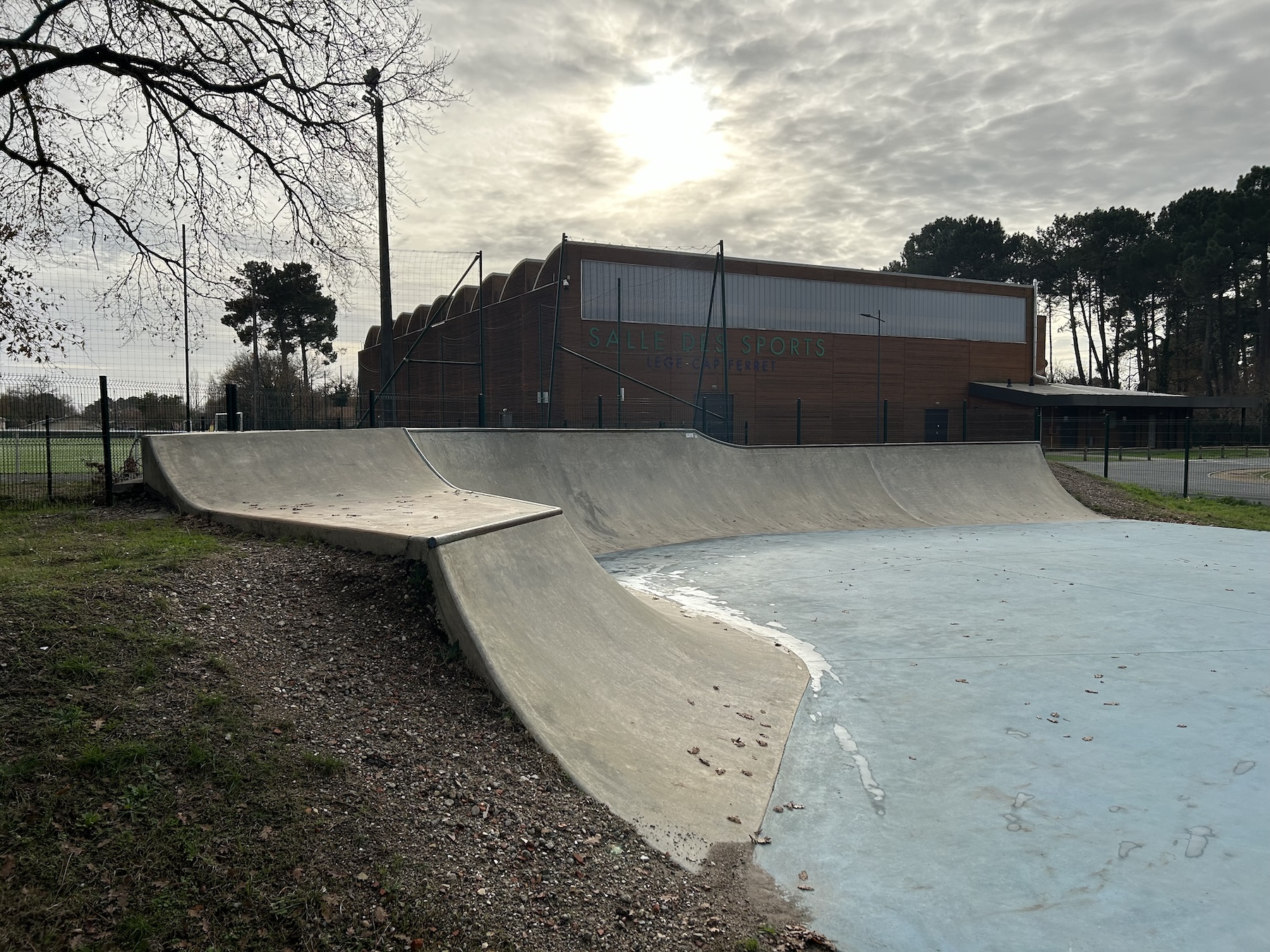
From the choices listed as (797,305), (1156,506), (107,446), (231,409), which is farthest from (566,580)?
(797,305)

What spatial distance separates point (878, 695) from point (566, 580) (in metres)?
2.41

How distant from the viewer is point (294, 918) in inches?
108

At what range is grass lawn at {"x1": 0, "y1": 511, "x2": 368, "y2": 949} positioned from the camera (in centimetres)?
264

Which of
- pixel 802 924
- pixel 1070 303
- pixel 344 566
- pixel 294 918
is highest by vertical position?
pixel 1070 303

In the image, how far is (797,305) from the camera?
35500 mm

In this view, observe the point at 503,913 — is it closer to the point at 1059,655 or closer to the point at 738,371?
the point at 1059,655

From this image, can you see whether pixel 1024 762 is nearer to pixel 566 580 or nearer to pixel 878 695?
pixel 878 695

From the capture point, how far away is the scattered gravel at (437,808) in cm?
296

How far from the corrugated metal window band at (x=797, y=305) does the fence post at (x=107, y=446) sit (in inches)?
885

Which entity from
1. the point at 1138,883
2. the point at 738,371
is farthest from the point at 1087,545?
the point at 738,371

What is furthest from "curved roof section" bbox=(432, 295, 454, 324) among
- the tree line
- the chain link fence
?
the tree line

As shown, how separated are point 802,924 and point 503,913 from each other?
3.91ft

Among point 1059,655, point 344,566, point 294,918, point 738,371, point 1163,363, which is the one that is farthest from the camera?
point 1163,363

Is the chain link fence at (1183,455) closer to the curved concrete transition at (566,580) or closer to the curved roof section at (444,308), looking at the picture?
the curved concrete transition at (566,580)
